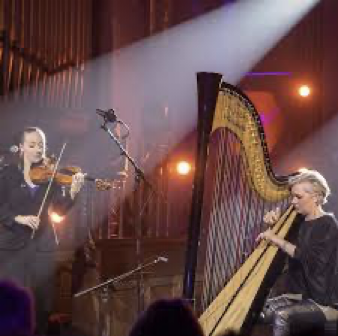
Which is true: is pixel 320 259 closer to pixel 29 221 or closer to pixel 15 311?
pixel 29 221

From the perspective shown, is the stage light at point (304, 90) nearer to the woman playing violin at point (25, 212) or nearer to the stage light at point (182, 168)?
the stage light at point (182, 168)

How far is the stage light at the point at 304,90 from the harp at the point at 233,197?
4351mm

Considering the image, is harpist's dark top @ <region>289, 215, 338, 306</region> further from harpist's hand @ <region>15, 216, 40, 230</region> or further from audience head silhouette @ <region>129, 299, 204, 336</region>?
audience head silhouette @ <region>129, 299, 204, 336</region>

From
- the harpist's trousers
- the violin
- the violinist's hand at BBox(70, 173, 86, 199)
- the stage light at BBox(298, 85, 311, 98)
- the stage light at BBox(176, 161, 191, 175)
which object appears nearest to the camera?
the harpist's trousers

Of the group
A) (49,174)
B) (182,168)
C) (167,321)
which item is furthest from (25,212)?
(182,168)

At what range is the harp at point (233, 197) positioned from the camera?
343 centimetres

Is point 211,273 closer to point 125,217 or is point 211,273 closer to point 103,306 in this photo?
point 103,306

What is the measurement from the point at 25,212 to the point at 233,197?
56.8 inches

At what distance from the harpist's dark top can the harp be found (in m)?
0.17

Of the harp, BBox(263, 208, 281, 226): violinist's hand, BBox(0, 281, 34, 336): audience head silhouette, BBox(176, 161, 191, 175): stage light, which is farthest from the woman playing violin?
BBox(176, 161, 191, 175): stage light

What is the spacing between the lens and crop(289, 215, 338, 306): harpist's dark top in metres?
4.28

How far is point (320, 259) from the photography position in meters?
A: 4.28

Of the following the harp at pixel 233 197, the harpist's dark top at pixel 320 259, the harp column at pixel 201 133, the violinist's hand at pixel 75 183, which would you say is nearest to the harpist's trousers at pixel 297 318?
the harpist's dark top at pixel 320 259

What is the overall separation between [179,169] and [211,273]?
11.2 ft
